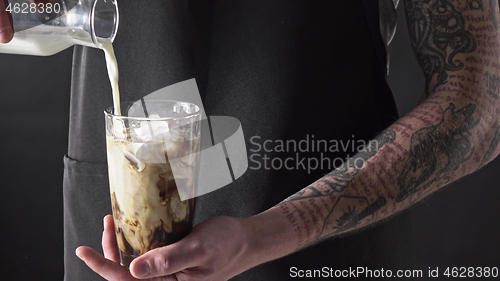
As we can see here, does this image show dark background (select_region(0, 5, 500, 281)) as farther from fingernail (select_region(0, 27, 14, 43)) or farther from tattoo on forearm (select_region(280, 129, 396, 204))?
fingernail (select_region(0, 27, 14, 43))

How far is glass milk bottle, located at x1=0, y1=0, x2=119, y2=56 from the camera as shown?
722 mm

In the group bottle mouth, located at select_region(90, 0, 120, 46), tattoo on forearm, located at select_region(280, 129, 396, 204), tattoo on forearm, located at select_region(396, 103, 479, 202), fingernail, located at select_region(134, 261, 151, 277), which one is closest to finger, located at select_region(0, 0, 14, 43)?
bottle mouth, located at select_region(90, 0, 120, 46)

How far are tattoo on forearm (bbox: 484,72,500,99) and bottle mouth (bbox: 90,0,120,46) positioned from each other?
2.19 ft

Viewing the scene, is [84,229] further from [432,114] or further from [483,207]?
[483,207]

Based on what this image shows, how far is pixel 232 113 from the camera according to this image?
3.04 feet

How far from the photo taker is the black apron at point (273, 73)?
914 millimetres

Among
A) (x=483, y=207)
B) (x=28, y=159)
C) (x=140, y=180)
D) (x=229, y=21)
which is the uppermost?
(x=229, y=21)

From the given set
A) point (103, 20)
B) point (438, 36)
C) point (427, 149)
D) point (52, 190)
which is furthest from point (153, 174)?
point (52, 190)

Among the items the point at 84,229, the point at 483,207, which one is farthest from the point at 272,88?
the point at 483,207

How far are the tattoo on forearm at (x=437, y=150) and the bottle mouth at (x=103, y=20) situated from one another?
1.80ft

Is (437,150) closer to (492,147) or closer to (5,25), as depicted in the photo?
(492,147)

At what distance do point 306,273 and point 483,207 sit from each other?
1.40m

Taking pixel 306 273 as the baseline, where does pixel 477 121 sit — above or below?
above

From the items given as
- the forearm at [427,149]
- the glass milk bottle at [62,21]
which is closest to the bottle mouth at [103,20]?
the glass milk bottle at [62,21]
